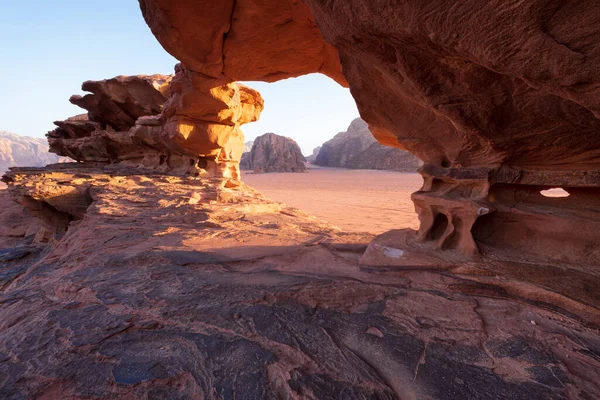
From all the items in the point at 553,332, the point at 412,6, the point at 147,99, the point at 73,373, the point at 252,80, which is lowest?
the point at 73,373

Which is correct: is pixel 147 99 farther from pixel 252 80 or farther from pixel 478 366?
pixel 478 366

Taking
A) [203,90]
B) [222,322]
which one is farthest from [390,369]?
[203,90]

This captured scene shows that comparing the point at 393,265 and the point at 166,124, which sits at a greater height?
the point at 166,124

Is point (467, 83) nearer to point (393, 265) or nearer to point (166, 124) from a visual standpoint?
point (393, 265)

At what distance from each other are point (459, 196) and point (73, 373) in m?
3.22

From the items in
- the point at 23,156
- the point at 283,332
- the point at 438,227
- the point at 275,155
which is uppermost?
the point at 275,155

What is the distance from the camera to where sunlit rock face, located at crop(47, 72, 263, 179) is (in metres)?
6.66

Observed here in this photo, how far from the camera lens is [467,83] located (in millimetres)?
1984

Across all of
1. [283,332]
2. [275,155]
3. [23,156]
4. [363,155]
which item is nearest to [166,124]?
[283,332]

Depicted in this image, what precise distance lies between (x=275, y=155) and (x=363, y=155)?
43.2ft

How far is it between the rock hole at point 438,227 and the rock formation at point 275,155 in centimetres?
3451

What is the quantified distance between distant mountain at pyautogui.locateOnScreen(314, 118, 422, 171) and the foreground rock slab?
1203 inches

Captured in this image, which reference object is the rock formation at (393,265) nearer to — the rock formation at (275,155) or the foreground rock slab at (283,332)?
the foreground rock slab at (283,332)

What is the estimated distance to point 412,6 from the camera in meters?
1.49
